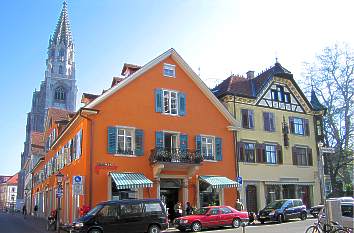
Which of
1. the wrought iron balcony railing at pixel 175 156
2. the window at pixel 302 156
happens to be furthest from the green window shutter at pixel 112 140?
the window at pixel 302 156

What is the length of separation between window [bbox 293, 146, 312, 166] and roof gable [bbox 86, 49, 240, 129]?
25.2ft

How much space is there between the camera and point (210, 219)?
24.0 metres

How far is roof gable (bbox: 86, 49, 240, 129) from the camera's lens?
2758 centimetres

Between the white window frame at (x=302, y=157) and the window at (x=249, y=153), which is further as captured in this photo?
the white window frame at (x=302, y=157)

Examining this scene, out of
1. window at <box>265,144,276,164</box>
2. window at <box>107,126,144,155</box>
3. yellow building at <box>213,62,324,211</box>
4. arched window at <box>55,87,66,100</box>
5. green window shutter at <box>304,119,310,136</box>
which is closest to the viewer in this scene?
window at <box>107,126,144,155</box>

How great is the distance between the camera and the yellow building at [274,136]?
112 feet

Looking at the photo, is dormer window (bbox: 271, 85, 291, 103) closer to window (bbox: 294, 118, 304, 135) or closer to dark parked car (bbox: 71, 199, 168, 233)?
window (bbox: 294, 118, 304, 135)

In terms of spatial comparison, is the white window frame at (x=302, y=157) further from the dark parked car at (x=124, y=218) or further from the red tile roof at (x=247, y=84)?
the dark parked car at (x=124, y=218)

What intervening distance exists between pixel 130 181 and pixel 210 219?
5483mm

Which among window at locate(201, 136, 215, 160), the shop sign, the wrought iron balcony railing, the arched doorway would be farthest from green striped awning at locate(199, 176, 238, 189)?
the shop sign

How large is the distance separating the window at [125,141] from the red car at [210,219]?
6.13 metres

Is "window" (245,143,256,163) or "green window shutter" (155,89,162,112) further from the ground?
"green window shutter" (155,89,162,112)

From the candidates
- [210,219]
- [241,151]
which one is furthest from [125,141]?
[241,151]

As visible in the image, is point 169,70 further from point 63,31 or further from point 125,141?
point 63,31
